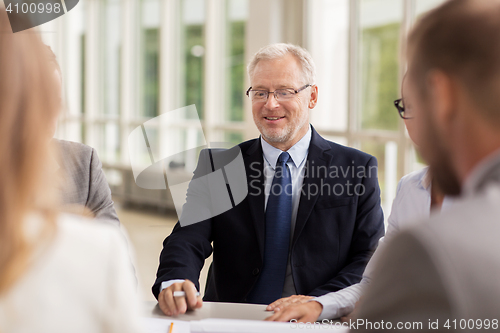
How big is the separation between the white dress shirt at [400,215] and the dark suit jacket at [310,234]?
0.26 meters

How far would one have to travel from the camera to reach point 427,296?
0.57 m

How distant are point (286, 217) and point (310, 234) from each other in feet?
0.40

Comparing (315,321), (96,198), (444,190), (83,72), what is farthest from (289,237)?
(83,72)

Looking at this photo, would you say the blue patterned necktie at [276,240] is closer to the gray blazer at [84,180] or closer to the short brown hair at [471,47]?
the gray blazer at [84,180]

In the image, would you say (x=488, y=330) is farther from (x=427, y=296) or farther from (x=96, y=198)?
(x=96, y=198)

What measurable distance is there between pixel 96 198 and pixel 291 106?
0.95m

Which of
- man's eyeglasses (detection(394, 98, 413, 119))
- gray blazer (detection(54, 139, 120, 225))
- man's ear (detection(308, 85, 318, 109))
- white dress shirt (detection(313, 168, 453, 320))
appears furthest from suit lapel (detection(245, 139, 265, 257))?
man's eyeglasses (detection(394, 98, 413, 119))

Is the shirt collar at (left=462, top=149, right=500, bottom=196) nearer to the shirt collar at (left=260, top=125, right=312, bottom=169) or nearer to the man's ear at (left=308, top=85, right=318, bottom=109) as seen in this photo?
the shirt collar at (left=260, top=125, right=312, bottom=169)

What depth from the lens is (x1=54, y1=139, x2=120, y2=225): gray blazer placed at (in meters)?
2.02

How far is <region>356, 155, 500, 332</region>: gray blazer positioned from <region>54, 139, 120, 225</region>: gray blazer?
1566 mm

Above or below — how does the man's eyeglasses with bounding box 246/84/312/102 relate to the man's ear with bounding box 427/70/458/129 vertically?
below

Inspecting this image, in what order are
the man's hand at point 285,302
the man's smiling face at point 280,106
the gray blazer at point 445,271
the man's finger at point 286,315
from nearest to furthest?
the gray blazer at point 445,271, the man's finger at point 286,315, the man's hand at point 285,302, the man's smiling face at point 280,106

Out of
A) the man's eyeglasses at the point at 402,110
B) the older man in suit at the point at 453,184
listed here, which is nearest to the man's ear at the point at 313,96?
the man's eyeglasses at the point at 402,110

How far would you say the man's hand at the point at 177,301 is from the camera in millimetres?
1524
